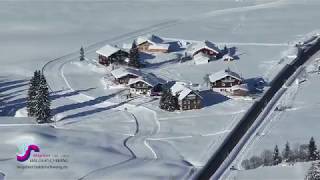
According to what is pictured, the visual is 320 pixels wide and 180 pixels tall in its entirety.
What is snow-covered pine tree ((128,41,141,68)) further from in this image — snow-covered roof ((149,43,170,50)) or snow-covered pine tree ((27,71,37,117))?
snow-covered pine tree ((27,71,37,117))

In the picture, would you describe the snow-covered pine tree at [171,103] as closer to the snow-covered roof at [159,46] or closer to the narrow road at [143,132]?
the narrow road at [143,132]

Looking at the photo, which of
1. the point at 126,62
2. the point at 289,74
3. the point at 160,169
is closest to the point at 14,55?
the point at 126,62

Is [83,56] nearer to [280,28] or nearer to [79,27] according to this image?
[79,27]

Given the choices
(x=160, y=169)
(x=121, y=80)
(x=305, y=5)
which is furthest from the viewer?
(x=305, y=5)

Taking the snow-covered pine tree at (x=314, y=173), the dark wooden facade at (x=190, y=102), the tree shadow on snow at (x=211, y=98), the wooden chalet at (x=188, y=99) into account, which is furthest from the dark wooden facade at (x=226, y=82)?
the snow-covered pine tree at (x=314, y=173)

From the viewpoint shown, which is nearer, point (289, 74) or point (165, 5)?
point (289, 74)
